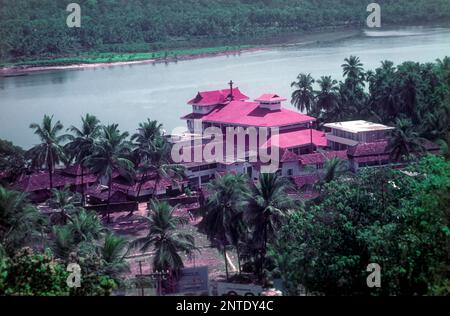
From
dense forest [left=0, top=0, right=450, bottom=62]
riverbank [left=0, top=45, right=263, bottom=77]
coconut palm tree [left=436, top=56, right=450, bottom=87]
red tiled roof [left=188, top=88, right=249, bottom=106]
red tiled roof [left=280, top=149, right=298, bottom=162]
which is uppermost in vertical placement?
dense forest [left=0, top=0, right=450, bottom=62]

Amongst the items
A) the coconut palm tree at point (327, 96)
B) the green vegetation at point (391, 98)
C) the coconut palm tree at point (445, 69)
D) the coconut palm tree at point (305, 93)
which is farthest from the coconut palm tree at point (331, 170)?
the coconut palm tree at point (305, 93)

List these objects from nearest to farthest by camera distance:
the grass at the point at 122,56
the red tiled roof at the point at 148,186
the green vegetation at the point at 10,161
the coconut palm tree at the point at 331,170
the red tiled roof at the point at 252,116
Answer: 1. the coconut palm tree at the point at 331,170
2. the red tiled roof at the point at 148,186
3. the green vegetation at the point at 10,161
4. the red tiled roof at the point at 252,116
5. the grass at the point at 122,56

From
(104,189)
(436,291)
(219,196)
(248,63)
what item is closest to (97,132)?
(104,189)

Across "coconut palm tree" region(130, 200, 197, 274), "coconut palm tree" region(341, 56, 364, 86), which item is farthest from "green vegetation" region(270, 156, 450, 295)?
"coconut palm tree" region(341, 56, 364, 86)

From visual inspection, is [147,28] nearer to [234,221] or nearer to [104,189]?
[104,189]

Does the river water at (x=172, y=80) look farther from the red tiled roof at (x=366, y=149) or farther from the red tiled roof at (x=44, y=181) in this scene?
the red tiled roof at (x=366, y=149)

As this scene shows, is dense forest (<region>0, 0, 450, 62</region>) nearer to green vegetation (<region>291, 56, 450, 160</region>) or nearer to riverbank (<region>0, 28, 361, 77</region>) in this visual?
riverbank (<region>0, 28, 361, 77</region>)
